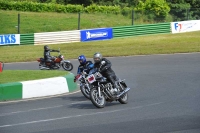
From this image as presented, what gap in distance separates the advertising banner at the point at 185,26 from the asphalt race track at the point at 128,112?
19.4 m

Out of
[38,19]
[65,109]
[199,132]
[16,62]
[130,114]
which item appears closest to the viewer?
[199,132]

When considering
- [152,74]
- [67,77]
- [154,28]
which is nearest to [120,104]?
[67,77]

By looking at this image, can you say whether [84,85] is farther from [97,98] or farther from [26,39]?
[26,39]

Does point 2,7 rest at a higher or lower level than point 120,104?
higher

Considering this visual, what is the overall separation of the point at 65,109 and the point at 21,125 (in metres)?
2.23

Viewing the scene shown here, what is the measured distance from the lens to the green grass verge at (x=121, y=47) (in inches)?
1143

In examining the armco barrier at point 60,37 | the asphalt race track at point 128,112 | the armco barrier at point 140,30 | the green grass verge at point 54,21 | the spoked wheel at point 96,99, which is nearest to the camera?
the asphalt race track at point 128,112

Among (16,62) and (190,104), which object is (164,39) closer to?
(16,62)

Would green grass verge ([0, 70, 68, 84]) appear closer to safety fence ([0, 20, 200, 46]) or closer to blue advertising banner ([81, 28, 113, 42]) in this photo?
safety fence ([0, 20, 200, 46])

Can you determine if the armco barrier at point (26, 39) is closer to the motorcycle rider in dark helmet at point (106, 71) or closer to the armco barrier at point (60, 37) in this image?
the armco barrier at point (60, 37)

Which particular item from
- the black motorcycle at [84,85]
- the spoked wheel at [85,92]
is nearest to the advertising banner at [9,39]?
the black motorcycle at [84,85]

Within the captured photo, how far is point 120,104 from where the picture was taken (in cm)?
1363

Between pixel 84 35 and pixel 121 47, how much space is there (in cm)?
436

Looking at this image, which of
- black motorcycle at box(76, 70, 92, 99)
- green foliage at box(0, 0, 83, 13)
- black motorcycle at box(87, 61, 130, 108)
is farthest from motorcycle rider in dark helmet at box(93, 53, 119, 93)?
green foliage at box(0, 0, 83, 13)
